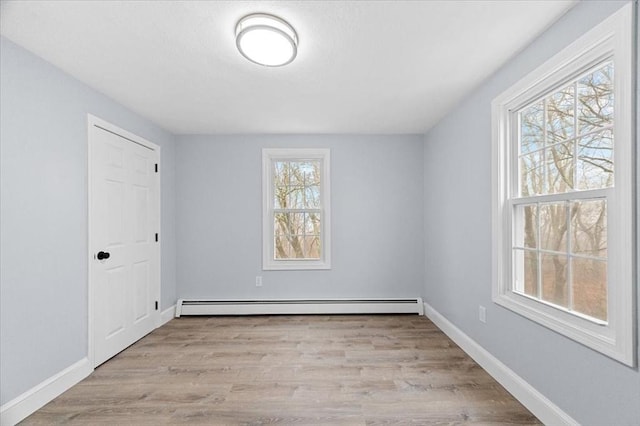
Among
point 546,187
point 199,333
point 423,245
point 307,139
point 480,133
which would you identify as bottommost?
point 199,333

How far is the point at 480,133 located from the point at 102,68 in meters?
3.03

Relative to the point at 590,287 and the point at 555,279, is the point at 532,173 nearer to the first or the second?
the point at 555,279

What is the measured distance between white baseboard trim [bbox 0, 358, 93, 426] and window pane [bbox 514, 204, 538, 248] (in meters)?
3.42

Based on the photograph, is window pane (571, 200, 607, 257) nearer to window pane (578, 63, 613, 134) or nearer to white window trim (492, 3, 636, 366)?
white window trim (492, 3, 636, 366)

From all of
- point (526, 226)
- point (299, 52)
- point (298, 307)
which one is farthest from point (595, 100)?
point (298, 307)

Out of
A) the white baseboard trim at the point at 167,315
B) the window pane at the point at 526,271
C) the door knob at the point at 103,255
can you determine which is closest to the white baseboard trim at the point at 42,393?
the door knob at the point at 103,255

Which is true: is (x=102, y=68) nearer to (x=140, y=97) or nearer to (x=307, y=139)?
(x=140, y=97)

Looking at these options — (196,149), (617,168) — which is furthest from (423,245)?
(196,149)

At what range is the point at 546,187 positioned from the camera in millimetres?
2088

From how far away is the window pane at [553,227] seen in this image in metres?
1.92

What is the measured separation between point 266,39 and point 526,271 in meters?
2.32

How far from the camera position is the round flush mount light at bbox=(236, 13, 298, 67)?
180 centimetres

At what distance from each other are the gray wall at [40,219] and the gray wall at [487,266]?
3233 millimetres

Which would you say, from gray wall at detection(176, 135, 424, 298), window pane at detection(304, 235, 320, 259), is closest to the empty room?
gray wall at detection(176, 135, 424, 298)
